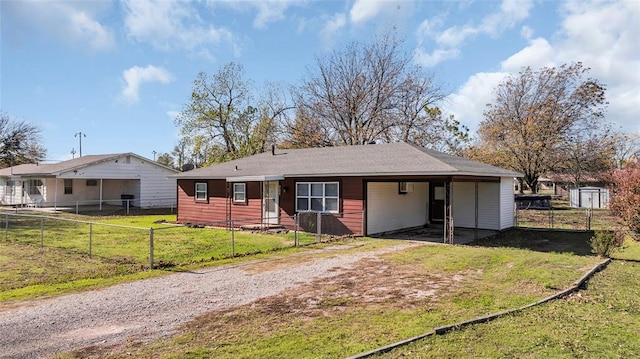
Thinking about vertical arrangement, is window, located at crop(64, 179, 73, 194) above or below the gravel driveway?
above

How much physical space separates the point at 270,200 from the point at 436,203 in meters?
8.02

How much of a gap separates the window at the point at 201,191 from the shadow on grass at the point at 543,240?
1303cm

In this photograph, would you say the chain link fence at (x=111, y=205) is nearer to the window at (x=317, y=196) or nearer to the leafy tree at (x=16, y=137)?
the leafy tree at (x=16, y=137)

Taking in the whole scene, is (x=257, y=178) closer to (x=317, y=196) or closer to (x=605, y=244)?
(x=317, y=196)

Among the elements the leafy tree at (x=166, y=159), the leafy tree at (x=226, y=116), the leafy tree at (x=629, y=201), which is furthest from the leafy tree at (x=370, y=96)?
the leafy tree at (x=166, y=159)

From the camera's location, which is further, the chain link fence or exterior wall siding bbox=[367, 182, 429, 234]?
the chain link fence

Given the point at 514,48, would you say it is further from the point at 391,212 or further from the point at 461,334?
the point at 461,334

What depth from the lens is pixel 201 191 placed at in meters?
21.2

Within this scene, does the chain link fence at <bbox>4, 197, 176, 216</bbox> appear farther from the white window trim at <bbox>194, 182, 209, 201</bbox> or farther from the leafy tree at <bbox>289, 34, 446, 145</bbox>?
the leafy tree at <bbox>289, 34, 446, 145</bbox>

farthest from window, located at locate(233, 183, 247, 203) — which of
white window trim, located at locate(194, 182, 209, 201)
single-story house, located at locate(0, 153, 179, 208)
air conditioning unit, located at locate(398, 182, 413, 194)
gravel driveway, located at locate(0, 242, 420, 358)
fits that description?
single-story house, located at locate(0, 153, 179, 208)

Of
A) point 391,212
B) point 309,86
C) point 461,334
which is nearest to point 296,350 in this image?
point 461,334

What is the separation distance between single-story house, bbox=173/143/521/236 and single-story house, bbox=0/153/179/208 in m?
11.9

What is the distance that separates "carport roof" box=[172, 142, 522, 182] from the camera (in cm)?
1442

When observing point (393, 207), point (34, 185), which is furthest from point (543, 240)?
point (34, 185)
